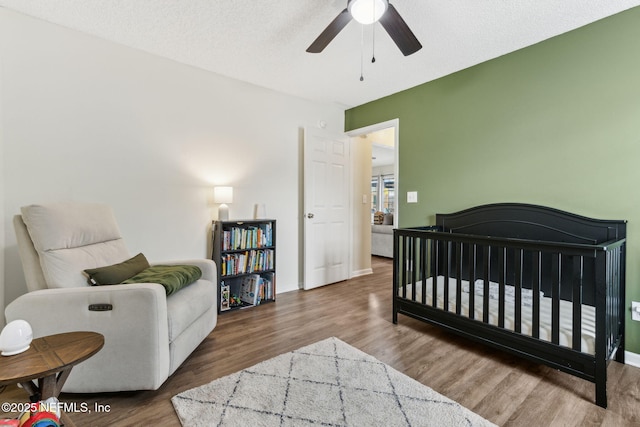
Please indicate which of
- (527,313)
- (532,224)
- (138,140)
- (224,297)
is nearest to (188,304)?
(224,297)

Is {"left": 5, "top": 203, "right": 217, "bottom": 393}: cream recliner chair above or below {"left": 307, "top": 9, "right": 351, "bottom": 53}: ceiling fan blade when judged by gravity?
below

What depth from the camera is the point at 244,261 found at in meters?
3.01

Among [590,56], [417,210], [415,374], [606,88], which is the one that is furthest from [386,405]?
[590,56]

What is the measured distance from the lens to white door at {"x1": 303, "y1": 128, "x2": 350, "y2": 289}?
3586mm

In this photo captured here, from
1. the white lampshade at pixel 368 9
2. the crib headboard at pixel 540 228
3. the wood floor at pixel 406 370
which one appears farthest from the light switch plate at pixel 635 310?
the white lampshade at pixel 368 9

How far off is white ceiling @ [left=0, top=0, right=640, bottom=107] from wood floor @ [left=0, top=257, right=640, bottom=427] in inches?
93.3

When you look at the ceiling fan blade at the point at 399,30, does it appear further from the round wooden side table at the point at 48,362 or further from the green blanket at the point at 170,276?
the round wooden side table at the point at 48,362

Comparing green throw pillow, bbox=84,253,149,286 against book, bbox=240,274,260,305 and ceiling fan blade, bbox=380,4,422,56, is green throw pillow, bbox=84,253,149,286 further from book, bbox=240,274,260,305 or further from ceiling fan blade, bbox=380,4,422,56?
ceiling fan blade, bbox=380,4,422,56

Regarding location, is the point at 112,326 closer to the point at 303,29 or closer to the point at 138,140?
the point at 138,140

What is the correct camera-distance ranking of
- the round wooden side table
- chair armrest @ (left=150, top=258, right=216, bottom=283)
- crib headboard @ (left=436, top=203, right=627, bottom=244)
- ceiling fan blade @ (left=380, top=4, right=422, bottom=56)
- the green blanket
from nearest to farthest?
the round wooden side table → ceiling fan blade @ (left=380, top=4, right=422, bottom=56) → the green blanket → crib headboard @ (left=436, top=203, right=627, bottom=244) → chair armrest @ (left=150, top=258, right=216, bottom=283)

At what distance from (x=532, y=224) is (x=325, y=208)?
2179 millimetres

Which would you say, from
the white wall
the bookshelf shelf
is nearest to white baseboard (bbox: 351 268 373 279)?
the white wall

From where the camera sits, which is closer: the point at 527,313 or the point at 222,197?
the point at 527,313

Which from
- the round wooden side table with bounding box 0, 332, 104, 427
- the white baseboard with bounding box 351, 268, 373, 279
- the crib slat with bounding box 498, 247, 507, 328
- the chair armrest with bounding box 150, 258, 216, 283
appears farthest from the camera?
the white baseboard with bounding box 351, 268, 373, 279
